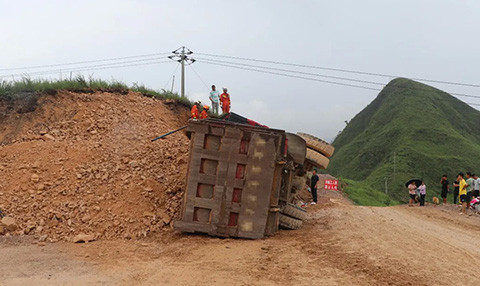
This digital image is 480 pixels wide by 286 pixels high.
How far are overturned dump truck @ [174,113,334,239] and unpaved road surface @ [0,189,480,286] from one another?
27 cm

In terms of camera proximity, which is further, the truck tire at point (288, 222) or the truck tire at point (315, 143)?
the truck tire at point (315, 143)

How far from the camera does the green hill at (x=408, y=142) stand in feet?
129

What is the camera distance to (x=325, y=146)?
845 cm

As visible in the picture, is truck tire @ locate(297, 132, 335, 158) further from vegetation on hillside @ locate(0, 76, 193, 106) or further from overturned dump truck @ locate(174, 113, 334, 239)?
vegetation on hillside @ locate(0, 76, 193, 106)

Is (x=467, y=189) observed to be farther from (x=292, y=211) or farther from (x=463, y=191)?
(x=292, y=211)

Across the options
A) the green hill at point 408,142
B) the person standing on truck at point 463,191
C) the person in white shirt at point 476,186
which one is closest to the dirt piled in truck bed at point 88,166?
the person standing on truck at point 463,191

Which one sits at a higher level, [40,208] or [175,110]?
[175,110]

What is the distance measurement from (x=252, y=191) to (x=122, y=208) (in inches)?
100

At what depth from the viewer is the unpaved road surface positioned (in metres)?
4.31

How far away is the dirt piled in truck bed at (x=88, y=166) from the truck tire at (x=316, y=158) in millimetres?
2954

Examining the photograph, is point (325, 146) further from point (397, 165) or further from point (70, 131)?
point (397, 165)

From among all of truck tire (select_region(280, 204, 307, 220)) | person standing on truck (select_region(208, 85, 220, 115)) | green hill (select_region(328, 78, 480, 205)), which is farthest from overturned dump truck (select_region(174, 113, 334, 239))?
green hill (select_region(328, 78, 480, 205))

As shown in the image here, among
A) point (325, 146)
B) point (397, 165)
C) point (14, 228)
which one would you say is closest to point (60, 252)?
point (14, 228)

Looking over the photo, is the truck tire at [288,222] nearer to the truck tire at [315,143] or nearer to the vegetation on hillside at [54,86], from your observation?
the truck tire at [315,143]
